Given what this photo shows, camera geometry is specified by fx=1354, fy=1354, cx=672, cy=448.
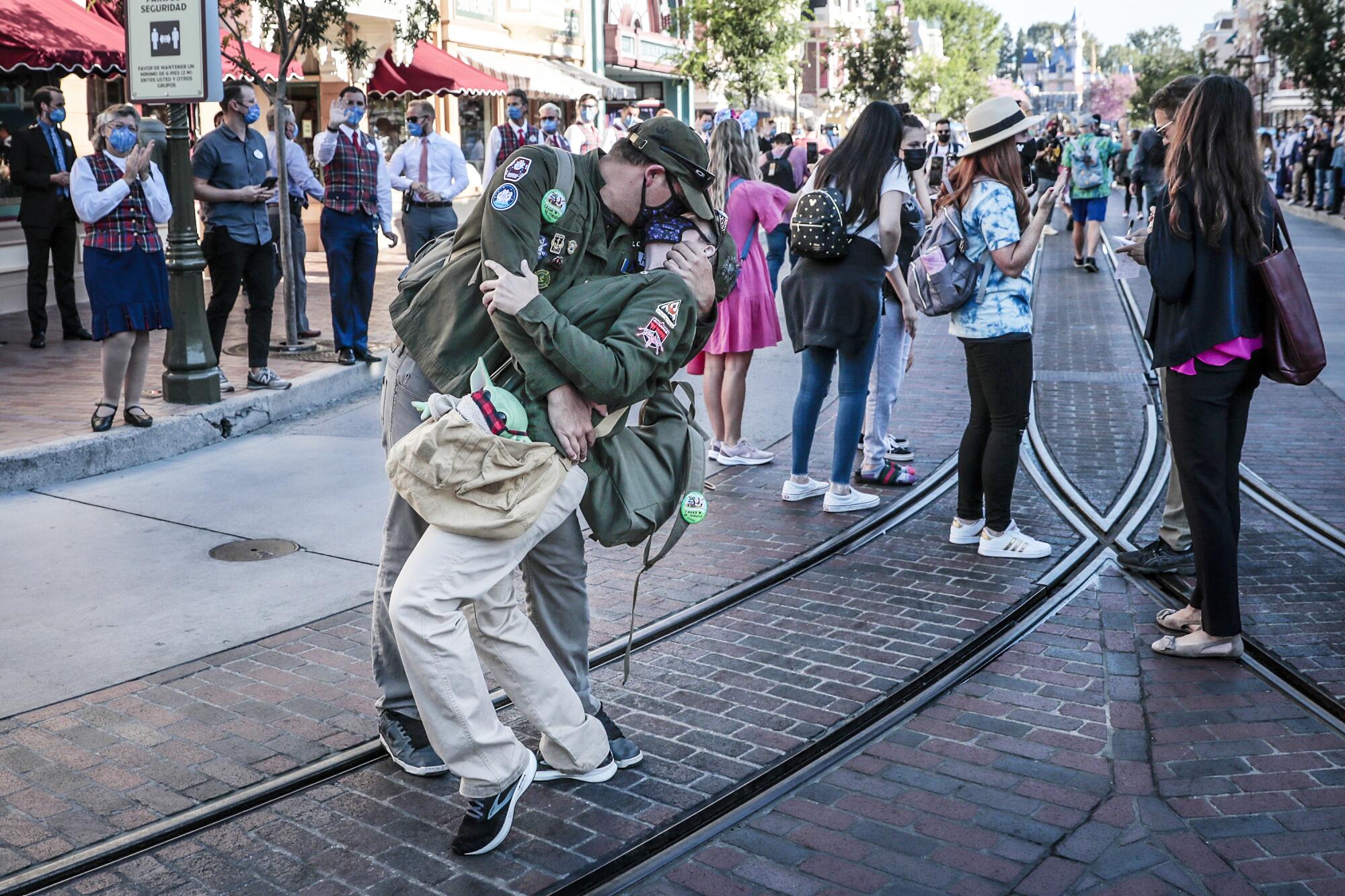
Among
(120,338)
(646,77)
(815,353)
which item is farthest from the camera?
(646,77)

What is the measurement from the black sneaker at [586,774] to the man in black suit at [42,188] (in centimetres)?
876

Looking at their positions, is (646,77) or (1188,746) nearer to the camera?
(1188,746)

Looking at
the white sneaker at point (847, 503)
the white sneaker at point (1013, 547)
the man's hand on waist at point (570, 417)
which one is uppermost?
the man's hand on waist at point (570, 417)

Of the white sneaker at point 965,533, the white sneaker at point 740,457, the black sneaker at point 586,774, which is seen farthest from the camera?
the white sneaker at point 740,457

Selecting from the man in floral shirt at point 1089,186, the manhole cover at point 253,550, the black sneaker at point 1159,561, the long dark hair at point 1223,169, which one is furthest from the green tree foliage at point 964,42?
the long dark hair at point 1223,169

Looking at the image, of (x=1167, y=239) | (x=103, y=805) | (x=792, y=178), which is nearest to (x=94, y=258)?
(x=103, y=805)

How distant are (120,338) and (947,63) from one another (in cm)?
7047

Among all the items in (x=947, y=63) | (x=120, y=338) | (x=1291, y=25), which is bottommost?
(x=120, y=338)

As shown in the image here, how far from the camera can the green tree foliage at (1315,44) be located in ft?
90.4

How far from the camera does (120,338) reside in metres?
7.82

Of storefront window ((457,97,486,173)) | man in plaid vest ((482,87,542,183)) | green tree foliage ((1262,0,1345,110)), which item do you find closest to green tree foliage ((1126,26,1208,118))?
green tree foliage ((1262,0,1345,110))

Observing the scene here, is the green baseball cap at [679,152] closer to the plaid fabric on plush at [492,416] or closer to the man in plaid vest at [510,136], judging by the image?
the plaid fabric on plush at [492,416]

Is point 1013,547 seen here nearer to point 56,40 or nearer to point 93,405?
point 93,405

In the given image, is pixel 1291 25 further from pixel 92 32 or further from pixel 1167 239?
pixel 1167 239
